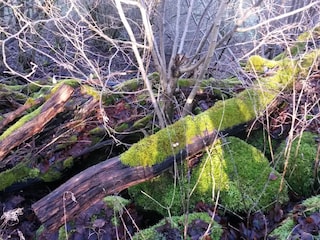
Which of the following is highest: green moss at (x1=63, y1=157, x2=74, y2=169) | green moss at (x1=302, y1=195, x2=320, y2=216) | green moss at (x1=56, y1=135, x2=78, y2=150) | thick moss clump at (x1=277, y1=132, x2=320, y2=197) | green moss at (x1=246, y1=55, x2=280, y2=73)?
green moss at (x1=56, y1=135, x2=78, y2=150)

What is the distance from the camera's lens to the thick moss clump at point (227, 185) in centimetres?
400

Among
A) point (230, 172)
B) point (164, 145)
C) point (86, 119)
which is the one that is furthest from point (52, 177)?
point (230, 172)

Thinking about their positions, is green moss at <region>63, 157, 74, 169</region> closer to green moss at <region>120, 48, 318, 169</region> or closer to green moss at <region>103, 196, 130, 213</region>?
green moss at <region>103, 196, 130, 213</region>

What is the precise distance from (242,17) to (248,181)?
5.75 feet

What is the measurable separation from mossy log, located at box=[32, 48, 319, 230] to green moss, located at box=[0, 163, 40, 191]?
1.26 m

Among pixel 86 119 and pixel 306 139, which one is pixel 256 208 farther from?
pixel 86 119

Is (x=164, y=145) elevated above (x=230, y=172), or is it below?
above

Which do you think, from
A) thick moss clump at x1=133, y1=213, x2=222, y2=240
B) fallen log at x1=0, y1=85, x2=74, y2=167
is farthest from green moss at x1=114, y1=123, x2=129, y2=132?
thick moss clump at x1=133, y1=213, x2=222, y2=240

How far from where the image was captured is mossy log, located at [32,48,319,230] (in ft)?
12.0

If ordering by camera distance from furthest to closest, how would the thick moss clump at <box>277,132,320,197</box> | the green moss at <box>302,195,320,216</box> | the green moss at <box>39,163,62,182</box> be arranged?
the green moss at <box>39,163,62,182</box>
the thick moss clump at <box>277,132,320,197</box>
the green moss at <box>302,195,320,216</box>

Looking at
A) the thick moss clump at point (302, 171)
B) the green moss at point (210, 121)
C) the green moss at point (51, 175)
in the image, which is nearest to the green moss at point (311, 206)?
the thick moss clump at point (302, 171)

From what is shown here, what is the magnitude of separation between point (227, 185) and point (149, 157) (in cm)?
93

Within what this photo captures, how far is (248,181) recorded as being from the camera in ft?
13.6

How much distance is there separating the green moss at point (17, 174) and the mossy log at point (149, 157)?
1260mm
